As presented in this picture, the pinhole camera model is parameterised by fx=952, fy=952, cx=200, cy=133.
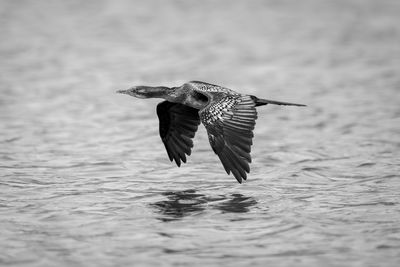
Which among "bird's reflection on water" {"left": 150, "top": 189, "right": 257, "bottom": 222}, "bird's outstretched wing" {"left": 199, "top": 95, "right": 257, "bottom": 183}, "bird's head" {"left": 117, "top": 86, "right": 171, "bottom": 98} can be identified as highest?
"bird's head" {"left": 117, "top": 86, "right": 171, "bottom": 98}

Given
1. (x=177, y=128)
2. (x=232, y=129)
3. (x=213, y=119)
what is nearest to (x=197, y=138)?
(x=177, y=128)

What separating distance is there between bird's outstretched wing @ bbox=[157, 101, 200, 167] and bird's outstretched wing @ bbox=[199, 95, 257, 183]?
1.30 m

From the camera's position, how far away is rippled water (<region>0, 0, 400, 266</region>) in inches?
403

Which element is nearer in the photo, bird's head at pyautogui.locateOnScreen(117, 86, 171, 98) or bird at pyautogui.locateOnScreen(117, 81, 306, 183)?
bird at pyautogui.locateOnScreen(117, 81, 306, 183)

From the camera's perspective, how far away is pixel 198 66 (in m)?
21.5

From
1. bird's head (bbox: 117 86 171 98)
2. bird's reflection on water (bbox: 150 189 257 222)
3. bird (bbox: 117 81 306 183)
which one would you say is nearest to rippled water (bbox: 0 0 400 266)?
bird's reflection on water (bbox: 150 189 257 222)

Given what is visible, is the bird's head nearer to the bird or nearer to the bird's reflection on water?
the bird

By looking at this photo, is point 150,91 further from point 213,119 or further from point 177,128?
point 213,119

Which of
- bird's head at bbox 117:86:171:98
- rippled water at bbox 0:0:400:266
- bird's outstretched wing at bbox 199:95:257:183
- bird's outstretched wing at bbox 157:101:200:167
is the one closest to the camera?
rippled water at bbox 0:0:400:266

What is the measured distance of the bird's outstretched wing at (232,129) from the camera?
37.1 feet

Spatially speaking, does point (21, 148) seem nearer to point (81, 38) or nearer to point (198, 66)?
point (198, 66)

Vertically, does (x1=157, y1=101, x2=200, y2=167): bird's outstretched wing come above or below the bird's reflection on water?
above

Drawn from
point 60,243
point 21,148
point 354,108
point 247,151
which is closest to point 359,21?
point 354,108

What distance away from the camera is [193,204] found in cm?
1180
